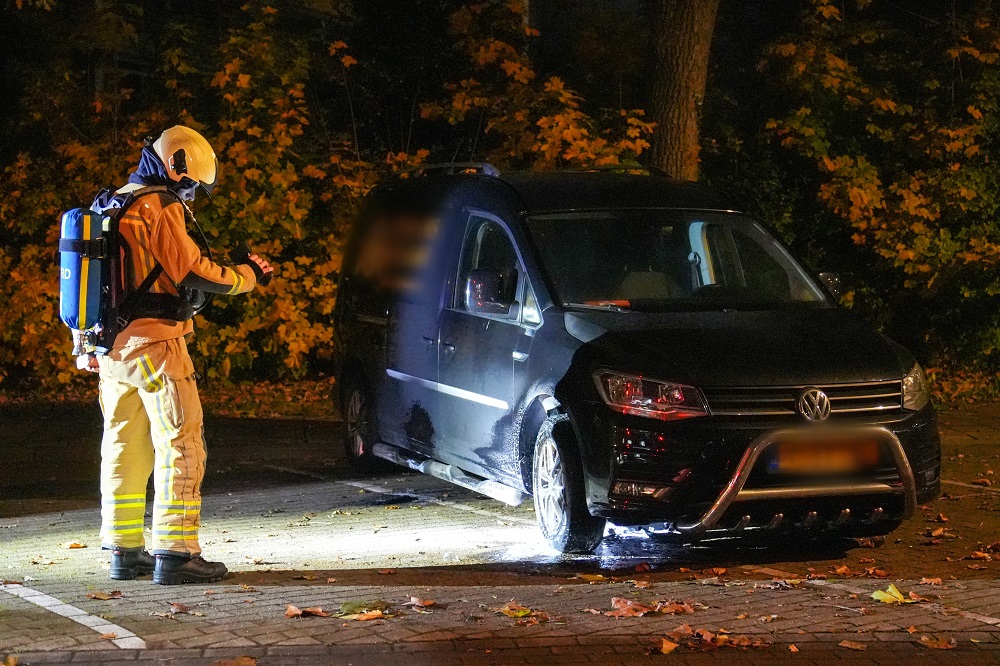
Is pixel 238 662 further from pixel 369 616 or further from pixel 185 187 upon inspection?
pixel 185 187

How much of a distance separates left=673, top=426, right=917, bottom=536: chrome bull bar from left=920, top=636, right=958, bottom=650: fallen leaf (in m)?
1.28

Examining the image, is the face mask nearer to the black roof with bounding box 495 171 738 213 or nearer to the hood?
the hood

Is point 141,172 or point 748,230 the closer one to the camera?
point 141,172

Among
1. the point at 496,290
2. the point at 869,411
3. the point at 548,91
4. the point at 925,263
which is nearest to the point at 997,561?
the point at 869,411

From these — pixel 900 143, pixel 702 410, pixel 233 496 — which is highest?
pixel 900 143

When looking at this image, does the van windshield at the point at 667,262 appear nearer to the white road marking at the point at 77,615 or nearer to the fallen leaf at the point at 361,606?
the fallen leaf at the point at 361,606

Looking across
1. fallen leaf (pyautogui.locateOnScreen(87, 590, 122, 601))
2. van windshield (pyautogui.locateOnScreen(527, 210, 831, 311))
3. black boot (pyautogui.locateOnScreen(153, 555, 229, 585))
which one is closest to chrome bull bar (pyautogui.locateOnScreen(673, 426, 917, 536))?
van windshield (pyautogui.locateOnScreen(527, 210, 831, 311))

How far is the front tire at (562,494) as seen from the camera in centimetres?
759

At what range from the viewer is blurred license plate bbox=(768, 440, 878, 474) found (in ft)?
23.8

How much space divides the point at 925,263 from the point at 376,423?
8.23 meters

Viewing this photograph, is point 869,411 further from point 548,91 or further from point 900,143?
point 900,143

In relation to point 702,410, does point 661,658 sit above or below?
below

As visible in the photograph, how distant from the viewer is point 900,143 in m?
16.4

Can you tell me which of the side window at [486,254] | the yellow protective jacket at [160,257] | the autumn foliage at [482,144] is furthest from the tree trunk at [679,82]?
the yellow protective jacket at [160,257]
